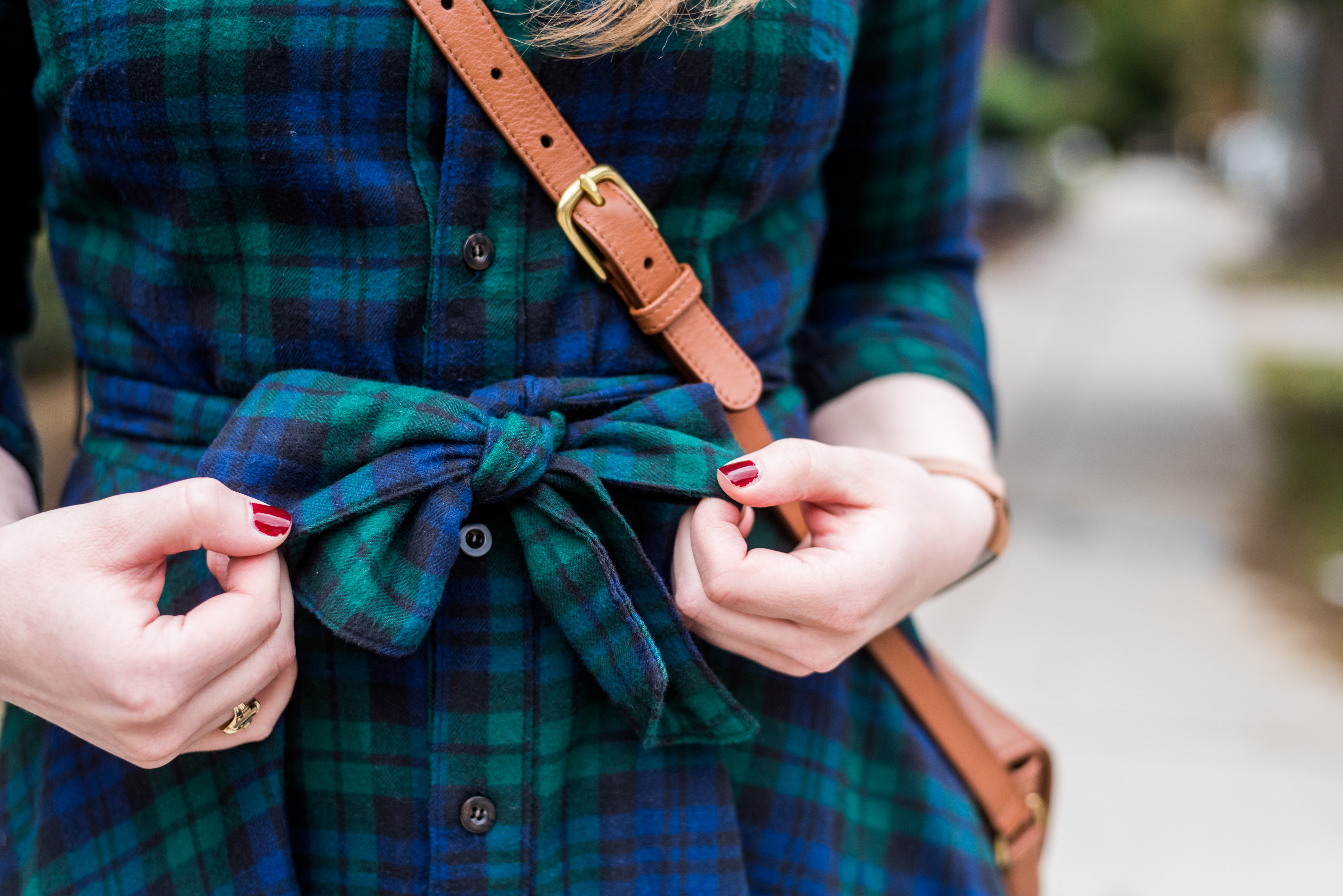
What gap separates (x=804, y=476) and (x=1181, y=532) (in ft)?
14.3

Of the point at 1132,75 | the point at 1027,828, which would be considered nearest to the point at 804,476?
the point at 1027,828

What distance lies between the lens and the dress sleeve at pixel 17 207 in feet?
2.72

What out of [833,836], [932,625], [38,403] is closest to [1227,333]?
[932,625]

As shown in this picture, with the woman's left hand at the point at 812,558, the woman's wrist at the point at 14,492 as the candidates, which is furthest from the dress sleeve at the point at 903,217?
the woman's wrist at the point at 14,492

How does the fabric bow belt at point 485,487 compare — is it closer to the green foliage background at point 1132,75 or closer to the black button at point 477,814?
the black button at point 477,814

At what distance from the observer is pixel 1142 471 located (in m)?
5.41

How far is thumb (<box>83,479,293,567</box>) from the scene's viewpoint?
654mm

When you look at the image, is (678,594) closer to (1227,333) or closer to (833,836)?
(833,836)

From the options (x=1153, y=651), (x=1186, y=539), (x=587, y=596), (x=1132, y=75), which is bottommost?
(x=1153, y=651)

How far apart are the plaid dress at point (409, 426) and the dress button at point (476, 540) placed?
0.01m

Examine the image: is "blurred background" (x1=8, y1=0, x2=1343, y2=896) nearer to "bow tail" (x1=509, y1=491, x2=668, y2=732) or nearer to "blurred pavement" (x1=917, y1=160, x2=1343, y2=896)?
"blurred pavement" (x1=917, y1=160, x2=1343, y2=896)

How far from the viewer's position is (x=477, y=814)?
2.58 ft

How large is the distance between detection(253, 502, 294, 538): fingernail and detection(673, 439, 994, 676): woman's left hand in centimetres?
28

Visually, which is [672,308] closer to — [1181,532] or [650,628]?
[650,628]
